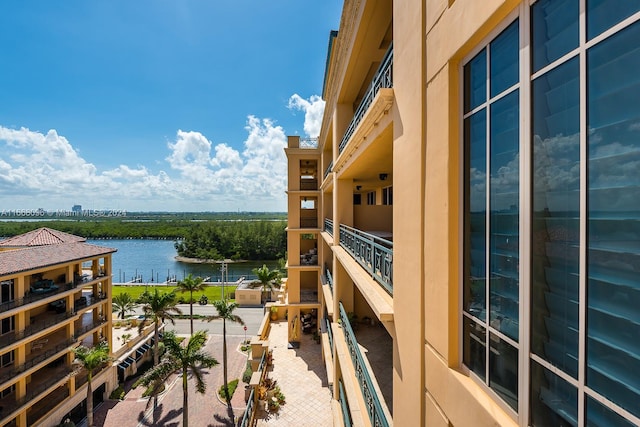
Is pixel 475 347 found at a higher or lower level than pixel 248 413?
higher

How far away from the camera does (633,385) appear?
1.61m

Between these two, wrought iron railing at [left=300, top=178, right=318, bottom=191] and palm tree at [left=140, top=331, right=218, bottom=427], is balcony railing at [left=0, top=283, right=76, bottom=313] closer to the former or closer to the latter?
palm tree at [left=140, top=331, right=218, bottom=427]

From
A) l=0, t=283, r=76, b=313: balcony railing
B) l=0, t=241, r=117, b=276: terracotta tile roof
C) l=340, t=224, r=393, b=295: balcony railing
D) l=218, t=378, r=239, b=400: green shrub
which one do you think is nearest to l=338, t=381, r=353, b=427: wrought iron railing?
l=340, t=224, r=393, b=295: balcony railing

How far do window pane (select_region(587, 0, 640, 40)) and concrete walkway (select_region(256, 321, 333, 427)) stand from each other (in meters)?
15.1

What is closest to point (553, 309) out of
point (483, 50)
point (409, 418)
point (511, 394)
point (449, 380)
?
point (511, 394)

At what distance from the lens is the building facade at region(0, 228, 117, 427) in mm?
16141

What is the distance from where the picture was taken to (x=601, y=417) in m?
1.76

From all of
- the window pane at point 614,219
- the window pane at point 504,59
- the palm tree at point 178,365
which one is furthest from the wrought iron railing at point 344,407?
the window pane at point 504,59

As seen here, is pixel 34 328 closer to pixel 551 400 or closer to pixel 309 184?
pixel 309 184

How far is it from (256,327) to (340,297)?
23011mm

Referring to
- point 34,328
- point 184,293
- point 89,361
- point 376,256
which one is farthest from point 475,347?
point 184,293

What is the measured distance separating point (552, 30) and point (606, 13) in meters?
0.35

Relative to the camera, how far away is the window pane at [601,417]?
167cm

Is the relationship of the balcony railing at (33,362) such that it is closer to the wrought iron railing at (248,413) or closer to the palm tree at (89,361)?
the palm tree at (89,361)
